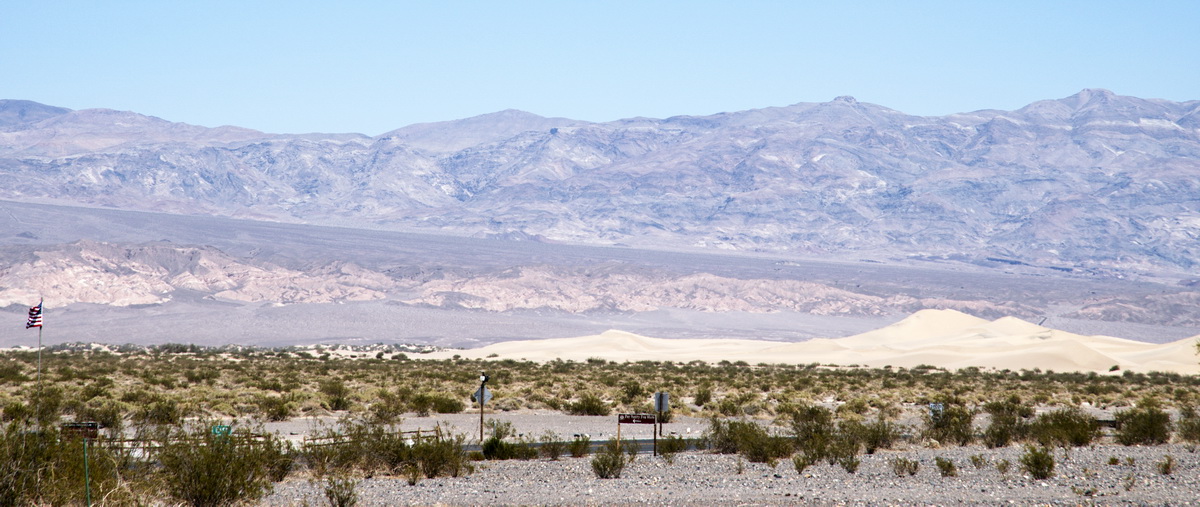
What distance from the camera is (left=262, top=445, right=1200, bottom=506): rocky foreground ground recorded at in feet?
42.0

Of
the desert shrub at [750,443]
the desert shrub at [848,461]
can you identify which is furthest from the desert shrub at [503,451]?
the desert shrub at [848,461]

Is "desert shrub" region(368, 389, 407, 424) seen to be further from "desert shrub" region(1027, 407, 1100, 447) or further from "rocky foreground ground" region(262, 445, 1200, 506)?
"desert shrub" region(1027, 407, 1100, 447)

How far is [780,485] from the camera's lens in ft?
46.4

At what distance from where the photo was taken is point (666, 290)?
12775cm

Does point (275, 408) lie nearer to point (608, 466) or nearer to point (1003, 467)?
point (608, 466)

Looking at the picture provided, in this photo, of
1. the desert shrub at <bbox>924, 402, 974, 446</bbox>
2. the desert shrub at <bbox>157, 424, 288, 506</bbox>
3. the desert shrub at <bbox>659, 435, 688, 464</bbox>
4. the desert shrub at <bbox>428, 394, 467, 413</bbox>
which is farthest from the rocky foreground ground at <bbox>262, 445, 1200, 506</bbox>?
the desert shrub at <bbox>428, 394, 467, 413</bbox>

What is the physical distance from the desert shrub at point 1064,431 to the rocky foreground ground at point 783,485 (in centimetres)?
102

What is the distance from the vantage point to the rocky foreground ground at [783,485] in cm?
1280

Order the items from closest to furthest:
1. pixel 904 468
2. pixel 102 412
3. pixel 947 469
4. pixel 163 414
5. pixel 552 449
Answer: pixel 947 469
pixel 904 468
pixel 552 449
pixel 163 414
pixel 102 412

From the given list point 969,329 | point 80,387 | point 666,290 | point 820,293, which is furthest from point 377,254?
point 80,387

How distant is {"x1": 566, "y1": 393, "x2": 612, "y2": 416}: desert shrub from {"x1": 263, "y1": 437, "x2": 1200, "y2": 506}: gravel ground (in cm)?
962

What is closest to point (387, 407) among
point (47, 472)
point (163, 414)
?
point (163, 414)

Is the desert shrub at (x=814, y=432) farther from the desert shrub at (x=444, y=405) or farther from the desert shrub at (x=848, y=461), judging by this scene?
the desert shrub at (x=444, y=405)

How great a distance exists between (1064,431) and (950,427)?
7.50ft
